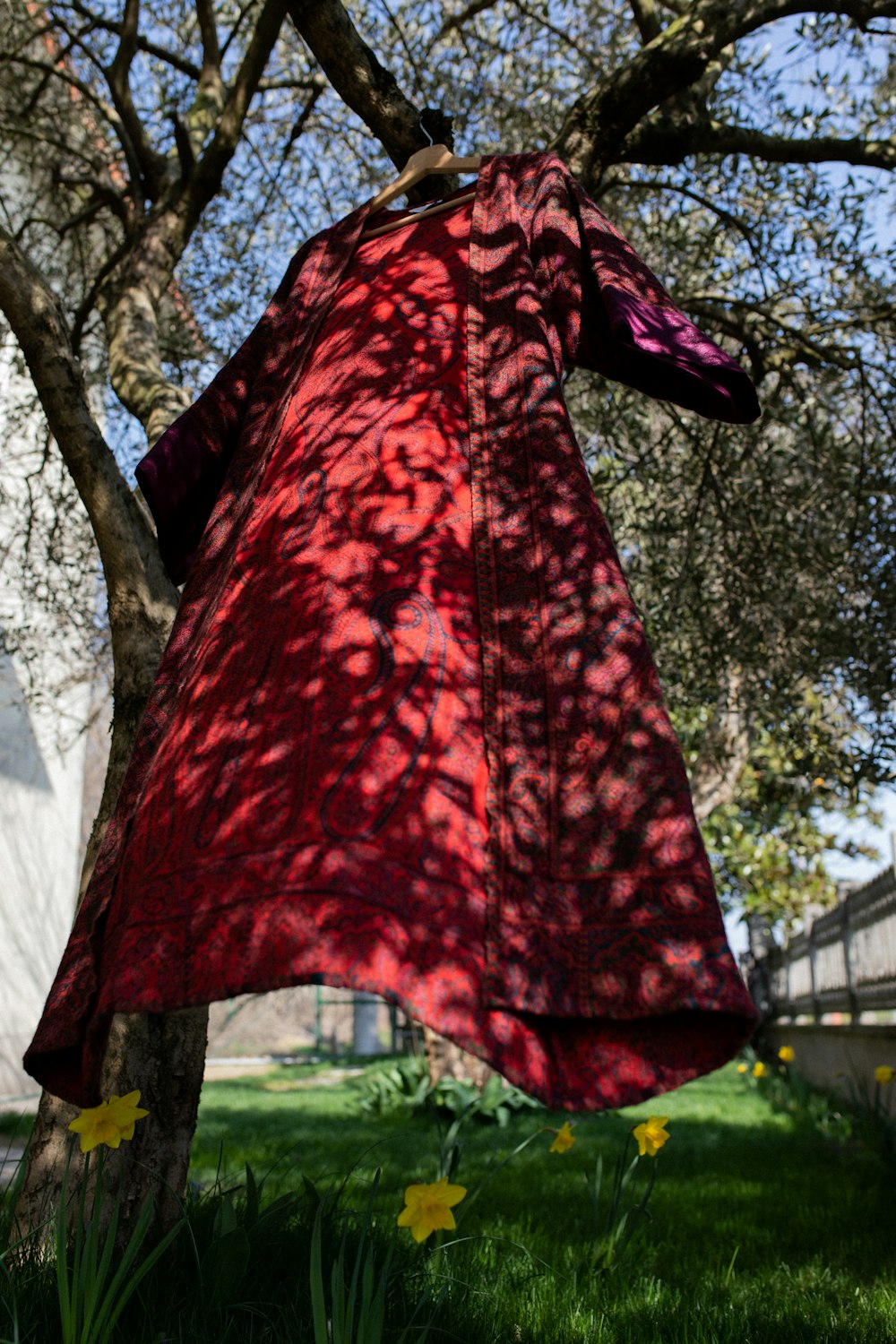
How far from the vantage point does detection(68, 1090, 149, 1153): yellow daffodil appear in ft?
6.63

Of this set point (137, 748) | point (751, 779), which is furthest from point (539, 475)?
point (751, 779)

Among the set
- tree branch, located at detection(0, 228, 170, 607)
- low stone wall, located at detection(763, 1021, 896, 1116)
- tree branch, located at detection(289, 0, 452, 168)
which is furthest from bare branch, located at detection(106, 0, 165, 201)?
low stone wall, located at detection(763, 1021, 896, 1116)

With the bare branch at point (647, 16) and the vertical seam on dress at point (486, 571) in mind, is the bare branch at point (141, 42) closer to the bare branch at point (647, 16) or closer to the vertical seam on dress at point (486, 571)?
the bare branch at point (647, 16)

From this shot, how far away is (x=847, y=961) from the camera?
8438mm

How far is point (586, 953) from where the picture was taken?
5.13ft

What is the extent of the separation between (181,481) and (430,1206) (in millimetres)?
1474

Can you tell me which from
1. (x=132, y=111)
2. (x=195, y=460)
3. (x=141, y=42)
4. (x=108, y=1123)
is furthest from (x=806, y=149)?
(x=108, y=1123)

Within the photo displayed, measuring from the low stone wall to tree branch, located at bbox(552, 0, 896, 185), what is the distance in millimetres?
4627

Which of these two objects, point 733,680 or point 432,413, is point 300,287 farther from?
point 733,680

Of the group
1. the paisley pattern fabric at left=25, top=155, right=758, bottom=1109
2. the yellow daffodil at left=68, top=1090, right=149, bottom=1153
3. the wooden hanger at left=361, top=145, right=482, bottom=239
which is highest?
the wooden hanger at left=361, top=145, right=482, bottom=239

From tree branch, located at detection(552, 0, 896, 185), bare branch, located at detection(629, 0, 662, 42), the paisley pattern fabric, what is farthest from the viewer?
bare branch, located at detection(629, 0, 662, 42)

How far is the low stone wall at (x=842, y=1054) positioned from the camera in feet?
21.4

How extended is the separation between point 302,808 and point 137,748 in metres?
0.49

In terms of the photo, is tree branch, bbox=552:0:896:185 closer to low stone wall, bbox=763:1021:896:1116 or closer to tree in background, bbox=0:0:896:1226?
tree in background, bbox=0:0:896:1226
